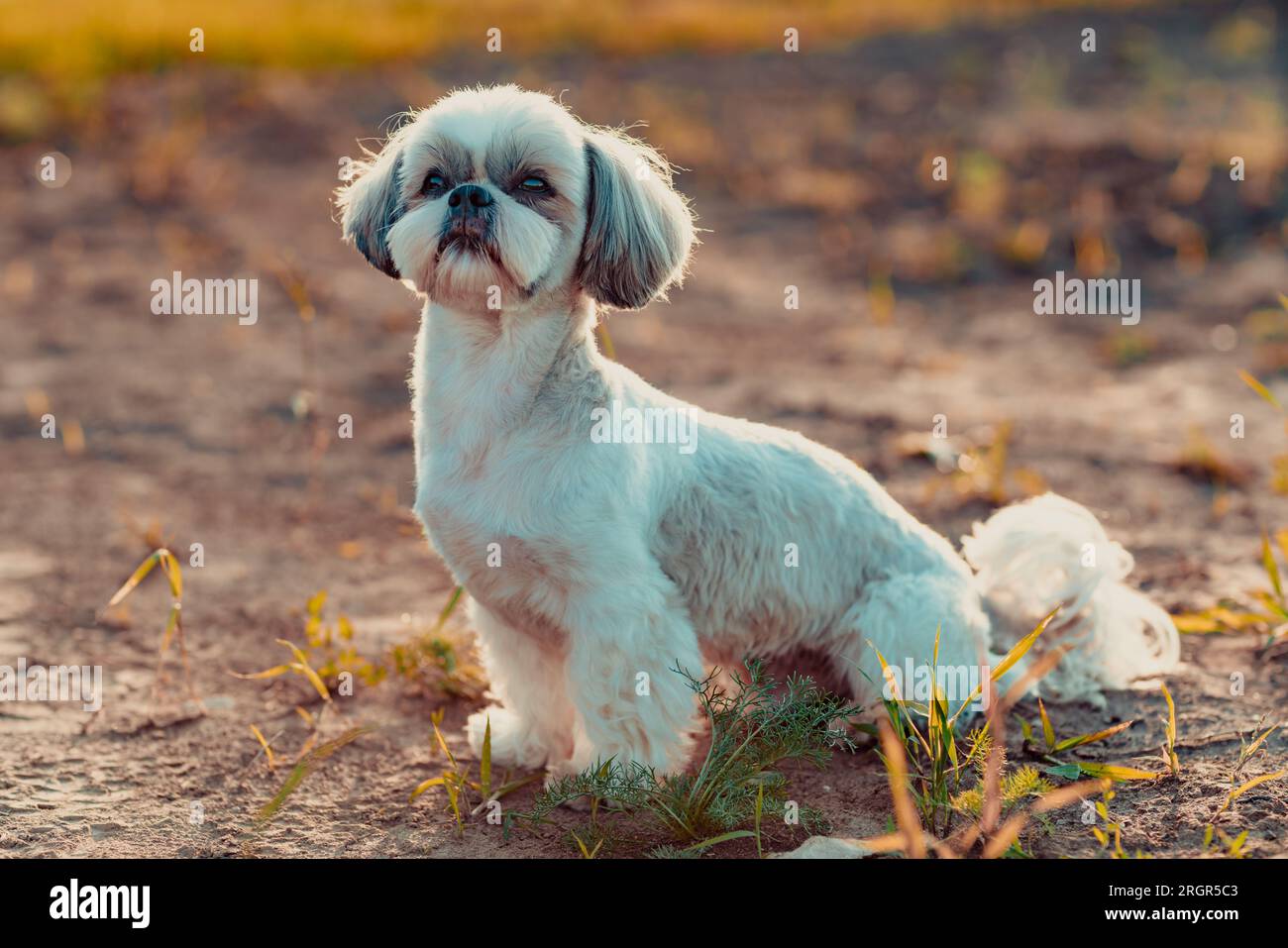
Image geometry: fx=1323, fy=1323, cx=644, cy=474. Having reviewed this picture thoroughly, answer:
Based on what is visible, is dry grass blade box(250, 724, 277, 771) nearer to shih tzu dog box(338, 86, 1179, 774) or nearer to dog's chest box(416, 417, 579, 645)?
shih tzu dog box(338, 86, 1179, 774)

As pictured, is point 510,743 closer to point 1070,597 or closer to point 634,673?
point 634,673

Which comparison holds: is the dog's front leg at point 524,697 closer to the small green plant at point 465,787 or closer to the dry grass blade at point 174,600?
the small green plant at point 465,787

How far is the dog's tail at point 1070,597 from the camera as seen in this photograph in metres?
4.03

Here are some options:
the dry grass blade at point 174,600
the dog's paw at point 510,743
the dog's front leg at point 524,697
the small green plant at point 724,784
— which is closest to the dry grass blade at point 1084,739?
the small green plant at point 724,784

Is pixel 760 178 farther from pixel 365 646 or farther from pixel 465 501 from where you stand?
pixel 465 501

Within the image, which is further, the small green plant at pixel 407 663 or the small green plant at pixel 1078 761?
the small green plant at pixel 407 663

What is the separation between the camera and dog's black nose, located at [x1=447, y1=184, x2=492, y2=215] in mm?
3221

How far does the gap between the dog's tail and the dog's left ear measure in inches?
56.4

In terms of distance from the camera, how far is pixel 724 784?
3.34 meters

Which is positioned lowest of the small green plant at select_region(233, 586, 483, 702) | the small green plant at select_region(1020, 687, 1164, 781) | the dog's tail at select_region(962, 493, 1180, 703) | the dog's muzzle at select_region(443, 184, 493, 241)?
the small green plant at select_region(1020, 687, 1164, 781)

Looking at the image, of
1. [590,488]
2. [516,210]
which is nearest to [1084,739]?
[590,488]

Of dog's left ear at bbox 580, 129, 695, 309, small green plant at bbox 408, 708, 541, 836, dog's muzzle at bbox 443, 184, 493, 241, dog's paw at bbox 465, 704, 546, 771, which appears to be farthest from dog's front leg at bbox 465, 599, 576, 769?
dog's muzzle at bbox 443, 184, 493, 241

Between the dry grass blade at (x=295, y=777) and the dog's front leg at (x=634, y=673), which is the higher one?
the dog's front leg at (x=634, y=673)
